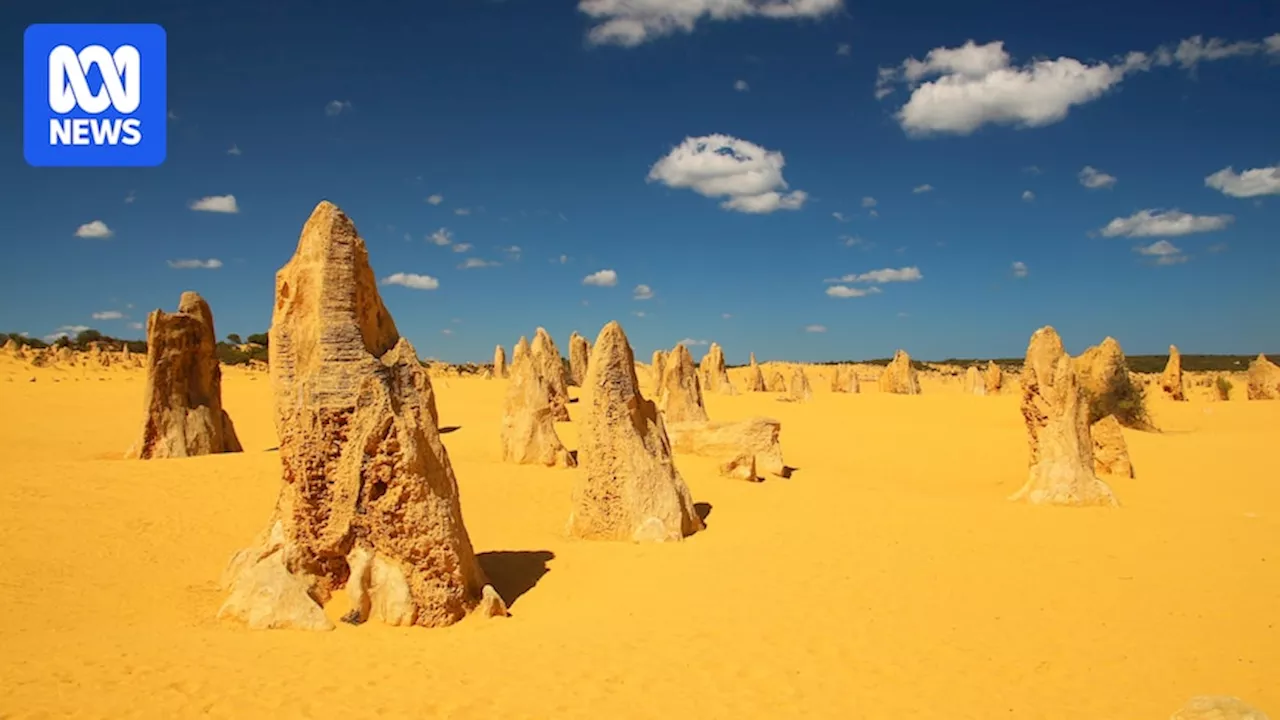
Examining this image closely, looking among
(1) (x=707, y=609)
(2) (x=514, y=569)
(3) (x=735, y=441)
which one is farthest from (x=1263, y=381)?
(2) (x=514, y=569)

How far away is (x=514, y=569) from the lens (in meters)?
9.34

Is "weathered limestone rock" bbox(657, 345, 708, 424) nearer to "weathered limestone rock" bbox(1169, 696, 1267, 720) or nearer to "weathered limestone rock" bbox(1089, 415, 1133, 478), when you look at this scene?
"weathered limestone rock" bbox(1089, 415, 1133, 478)

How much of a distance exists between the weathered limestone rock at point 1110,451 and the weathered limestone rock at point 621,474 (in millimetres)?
9955

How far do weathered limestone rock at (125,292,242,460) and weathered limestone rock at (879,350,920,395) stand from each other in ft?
116

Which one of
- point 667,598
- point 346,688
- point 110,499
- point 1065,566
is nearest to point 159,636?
point 346,688

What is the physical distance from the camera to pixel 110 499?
11.7 metres

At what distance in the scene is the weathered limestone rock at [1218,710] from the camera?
403 cm

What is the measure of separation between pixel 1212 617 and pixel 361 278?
932 centimetres

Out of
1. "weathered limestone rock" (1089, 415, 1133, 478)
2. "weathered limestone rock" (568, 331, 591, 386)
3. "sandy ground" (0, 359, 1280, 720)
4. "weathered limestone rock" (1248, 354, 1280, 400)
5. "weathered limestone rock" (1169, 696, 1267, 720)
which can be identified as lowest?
"sandy ground" (0, 359, 1280, 720)

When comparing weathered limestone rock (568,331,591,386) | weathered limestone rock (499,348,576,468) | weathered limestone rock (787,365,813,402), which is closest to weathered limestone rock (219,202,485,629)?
weathered limestone rock (499,348,576,468)

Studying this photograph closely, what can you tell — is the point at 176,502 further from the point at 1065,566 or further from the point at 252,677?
the point at 1065,566

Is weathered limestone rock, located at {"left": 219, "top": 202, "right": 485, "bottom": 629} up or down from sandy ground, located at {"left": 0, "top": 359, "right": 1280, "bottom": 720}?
up

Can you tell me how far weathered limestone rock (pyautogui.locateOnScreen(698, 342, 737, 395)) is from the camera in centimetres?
3978

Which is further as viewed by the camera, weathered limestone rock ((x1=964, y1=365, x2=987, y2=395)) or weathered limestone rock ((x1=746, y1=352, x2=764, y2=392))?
weathered limestone rock ((x1=746, y1=352, x2=764, y2=392))
